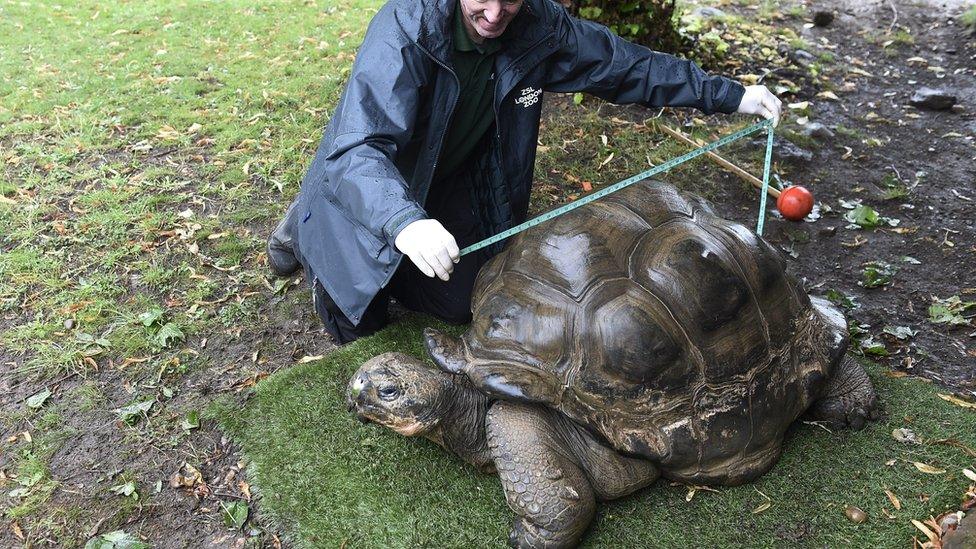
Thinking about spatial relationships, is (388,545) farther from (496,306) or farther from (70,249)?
(70,249)

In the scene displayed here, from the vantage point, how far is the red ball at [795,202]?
406 cm

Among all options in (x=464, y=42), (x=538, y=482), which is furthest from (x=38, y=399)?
(x=464, y=42)

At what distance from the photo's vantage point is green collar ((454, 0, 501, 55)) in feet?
9.22

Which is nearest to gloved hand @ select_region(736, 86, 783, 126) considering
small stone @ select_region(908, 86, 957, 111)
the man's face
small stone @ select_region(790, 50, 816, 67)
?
the man's face

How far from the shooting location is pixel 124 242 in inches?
168

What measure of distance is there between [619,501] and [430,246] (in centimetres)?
130

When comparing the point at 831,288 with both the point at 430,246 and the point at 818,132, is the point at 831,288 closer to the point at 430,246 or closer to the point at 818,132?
the point at 818,132

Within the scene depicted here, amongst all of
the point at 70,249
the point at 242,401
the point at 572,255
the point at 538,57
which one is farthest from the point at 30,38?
the point at 572,255

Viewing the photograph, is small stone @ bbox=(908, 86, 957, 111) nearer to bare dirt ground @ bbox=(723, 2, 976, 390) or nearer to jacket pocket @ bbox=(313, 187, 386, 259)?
bare dirt ground @ bbox=(723, 2, 976, 390)

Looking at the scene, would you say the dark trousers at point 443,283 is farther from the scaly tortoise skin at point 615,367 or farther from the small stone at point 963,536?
the small stone at point 963,536

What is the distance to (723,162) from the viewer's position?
4844mm

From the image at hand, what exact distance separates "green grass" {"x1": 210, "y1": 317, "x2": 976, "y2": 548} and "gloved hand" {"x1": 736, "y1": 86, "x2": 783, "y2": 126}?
1.34 metres

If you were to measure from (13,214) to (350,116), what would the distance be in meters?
3.11

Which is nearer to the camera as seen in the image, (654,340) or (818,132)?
(654,340)
